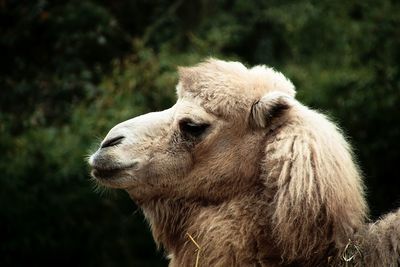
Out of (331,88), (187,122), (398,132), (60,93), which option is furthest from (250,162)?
(60,93)

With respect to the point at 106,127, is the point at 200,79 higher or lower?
higher

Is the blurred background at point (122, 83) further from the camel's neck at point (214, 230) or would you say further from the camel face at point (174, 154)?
the camel's neck at point (214, 230)

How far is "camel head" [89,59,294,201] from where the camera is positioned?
4.80m

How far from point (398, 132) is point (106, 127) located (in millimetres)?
3232

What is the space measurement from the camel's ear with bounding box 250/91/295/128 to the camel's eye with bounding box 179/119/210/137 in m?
0.29

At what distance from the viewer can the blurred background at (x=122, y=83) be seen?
9.89 metres

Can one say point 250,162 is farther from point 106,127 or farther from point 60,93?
point 60,93

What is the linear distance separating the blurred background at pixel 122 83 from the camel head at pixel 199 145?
12.3 ft

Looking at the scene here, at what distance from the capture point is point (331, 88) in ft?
33.7

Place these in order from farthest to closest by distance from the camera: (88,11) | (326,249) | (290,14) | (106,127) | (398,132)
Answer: (290,14) → (88,11) → (106,127) → (398,132) → (326,249)

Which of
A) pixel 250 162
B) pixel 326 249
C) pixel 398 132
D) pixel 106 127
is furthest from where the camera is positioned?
pixel 106 127

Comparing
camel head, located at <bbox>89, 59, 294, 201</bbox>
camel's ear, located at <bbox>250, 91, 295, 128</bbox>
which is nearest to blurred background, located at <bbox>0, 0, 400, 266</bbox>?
camel head, located at <bbox>89, 59, 294, 201</bbox>

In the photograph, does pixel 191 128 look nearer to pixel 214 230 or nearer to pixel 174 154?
pixel 174 154

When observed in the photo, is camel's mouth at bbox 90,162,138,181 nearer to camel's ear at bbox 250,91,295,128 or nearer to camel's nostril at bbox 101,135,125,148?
camel's nostril at bbox 101,135,125,148
